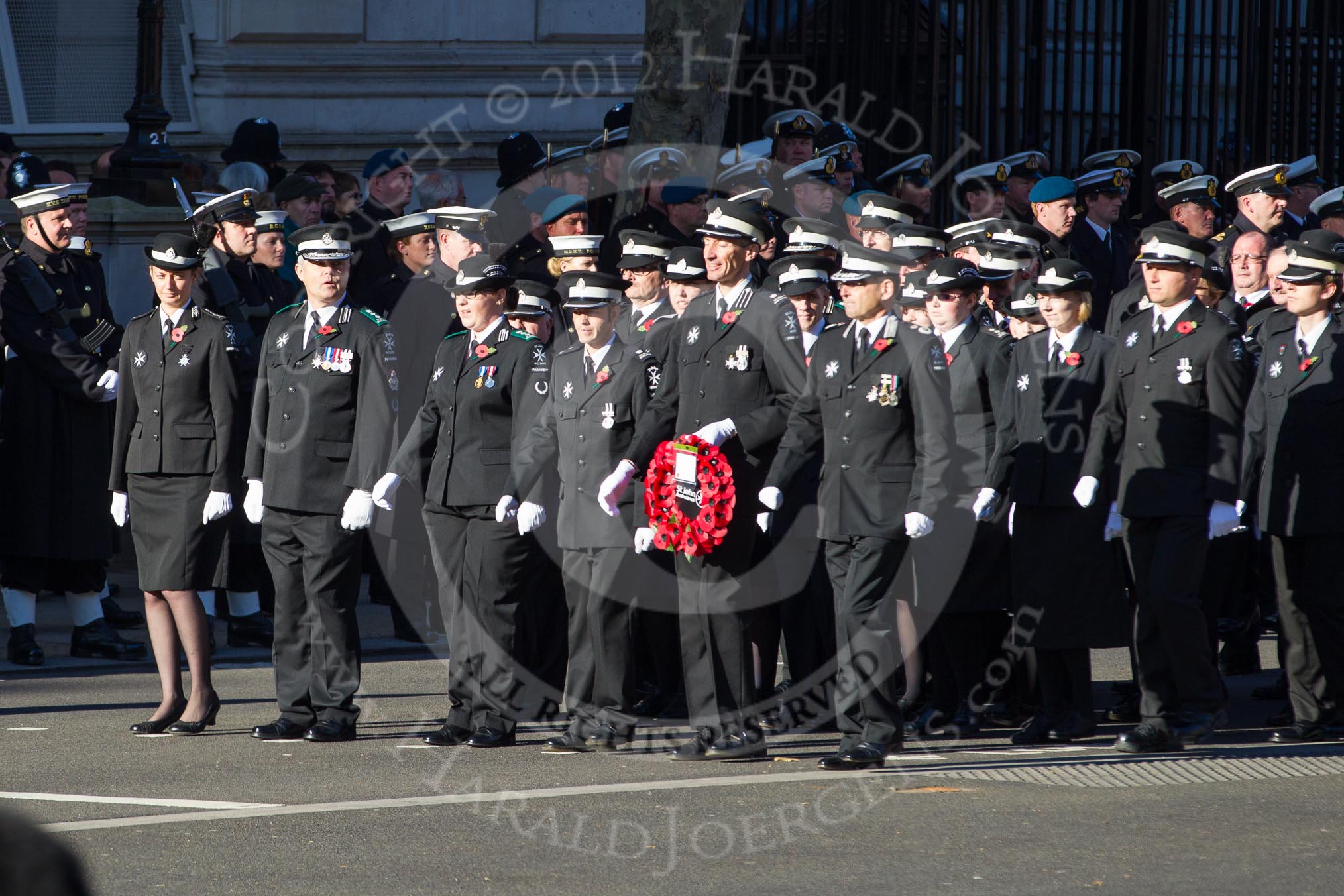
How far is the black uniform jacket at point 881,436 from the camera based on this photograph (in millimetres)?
6898

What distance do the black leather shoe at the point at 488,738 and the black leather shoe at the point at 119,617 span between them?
3300 mm

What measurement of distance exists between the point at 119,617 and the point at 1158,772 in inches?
221

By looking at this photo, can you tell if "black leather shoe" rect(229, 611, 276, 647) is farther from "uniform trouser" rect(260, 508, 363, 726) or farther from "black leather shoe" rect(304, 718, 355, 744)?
"black leather shoe" rect(304, 718, 355, 744)

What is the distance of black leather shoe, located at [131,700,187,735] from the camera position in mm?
7586

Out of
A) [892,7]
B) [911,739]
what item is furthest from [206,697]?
[892,7]

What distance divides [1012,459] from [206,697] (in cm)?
323

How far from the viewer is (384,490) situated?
24.5 ft

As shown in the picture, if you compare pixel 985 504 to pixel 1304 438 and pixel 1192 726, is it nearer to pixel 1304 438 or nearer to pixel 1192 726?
pixel 1192 726

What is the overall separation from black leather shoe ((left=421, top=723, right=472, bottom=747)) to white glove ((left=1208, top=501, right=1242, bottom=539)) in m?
2.85

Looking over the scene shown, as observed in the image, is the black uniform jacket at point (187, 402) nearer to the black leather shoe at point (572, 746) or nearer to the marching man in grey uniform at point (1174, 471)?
the black leather shoe at point (572, 746)

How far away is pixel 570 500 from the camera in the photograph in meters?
7.51

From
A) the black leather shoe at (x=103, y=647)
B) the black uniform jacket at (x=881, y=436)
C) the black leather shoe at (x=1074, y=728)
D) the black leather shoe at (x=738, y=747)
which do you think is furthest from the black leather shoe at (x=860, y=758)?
the black leather shoe at (x=103, y=647)

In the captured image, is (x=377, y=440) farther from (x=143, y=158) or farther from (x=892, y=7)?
(x=892, y=7)

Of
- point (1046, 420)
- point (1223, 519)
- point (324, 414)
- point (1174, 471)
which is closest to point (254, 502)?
point (324, 414)
